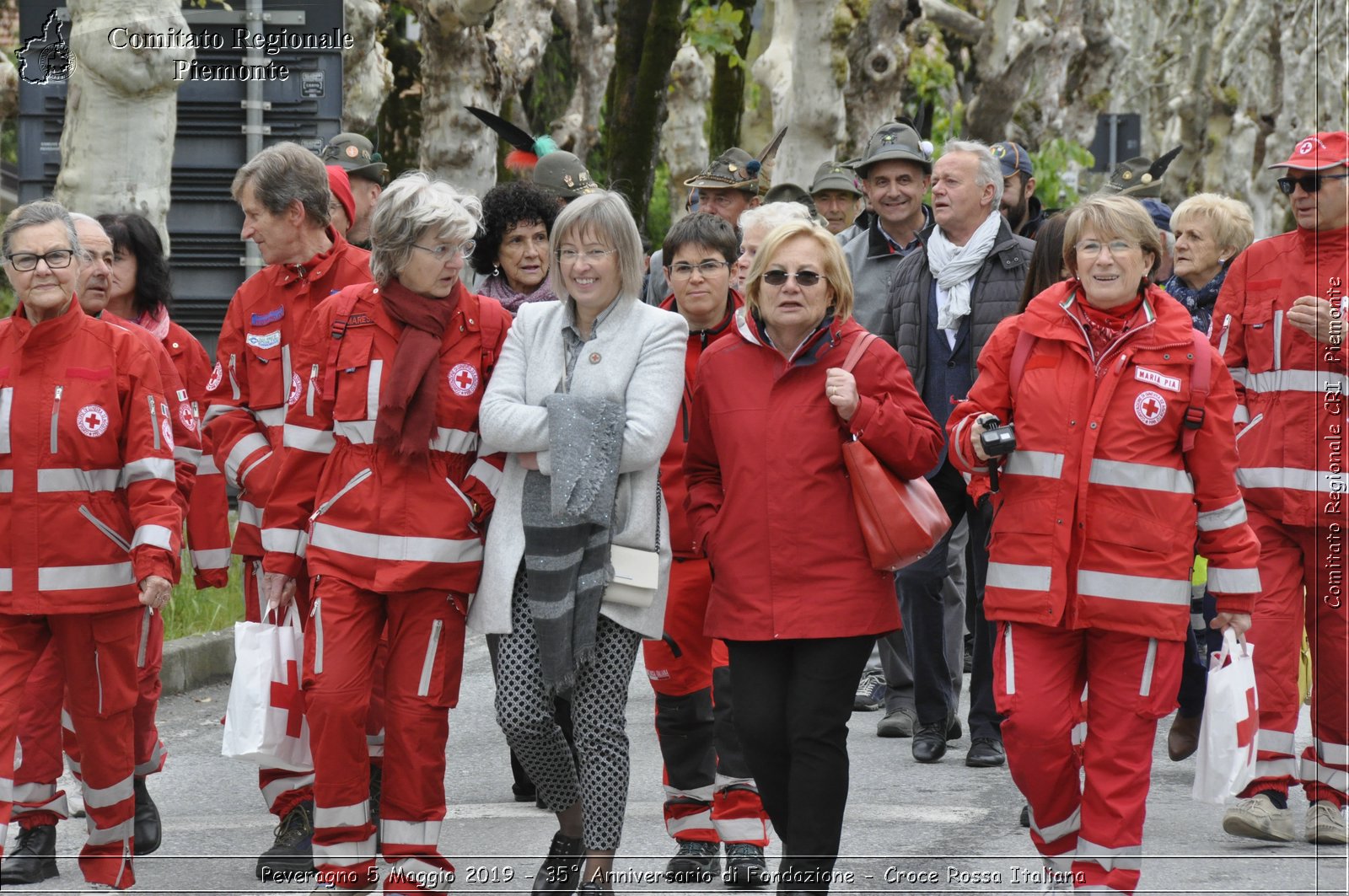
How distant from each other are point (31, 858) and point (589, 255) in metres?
2.77

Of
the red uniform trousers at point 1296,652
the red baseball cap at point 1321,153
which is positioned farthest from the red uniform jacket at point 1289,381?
Result: the red baseball cap at point 1321,153

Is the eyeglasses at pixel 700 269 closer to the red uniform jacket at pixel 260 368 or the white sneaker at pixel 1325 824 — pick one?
the red uniform jacket at pixel 260 368

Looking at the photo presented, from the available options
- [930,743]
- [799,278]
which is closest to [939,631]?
[930,743]

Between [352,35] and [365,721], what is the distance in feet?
35.1

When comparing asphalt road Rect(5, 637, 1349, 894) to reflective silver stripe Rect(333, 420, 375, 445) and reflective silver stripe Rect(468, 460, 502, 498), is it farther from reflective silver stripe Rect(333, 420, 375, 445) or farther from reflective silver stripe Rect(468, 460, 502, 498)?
reflective silver stripe Rect(333, 420, 375, 445)

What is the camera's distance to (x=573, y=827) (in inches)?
228

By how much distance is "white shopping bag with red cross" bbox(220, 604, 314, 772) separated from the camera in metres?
5.80

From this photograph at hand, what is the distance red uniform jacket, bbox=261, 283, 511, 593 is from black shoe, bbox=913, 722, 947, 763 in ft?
9.25

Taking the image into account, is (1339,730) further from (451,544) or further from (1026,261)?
(451,544)

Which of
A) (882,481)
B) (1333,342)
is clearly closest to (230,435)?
(882,481)

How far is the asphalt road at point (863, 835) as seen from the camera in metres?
6.04

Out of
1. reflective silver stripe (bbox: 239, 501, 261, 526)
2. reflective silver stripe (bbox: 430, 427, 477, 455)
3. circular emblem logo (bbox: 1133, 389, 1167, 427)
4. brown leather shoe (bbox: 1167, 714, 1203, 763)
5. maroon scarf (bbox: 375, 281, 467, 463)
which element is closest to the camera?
circular emblem logo (bbox: 1133, 389, 1167, 427)

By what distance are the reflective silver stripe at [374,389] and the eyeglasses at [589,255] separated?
0.67 m

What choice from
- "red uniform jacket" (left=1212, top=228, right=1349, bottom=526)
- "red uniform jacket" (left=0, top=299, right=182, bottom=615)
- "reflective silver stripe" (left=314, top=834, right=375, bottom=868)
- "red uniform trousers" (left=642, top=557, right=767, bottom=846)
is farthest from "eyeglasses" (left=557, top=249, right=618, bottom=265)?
"red uniform jacket" (left=1212, top=228, right=1349, bottom=526)
